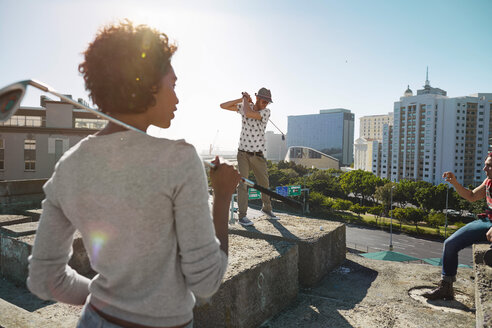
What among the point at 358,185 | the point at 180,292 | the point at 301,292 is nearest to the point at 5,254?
the point at 301,292

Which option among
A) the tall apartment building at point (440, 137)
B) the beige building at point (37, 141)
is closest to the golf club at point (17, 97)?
the beige building at point (37, 141)

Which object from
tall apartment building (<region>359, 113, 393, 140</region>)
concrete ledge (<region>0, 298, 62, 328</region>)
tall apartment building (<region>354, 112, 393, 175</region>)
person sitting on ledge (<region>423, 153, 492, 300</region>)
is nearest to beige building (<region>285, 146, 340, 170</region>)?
tall apartment building (<region>354, 112, 393, 175</region>)

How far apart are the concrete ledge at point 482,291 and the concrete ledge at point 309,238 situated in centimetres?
199

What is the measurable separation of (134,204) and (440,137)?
106436 mm

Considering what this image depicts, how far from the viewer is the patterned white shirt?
587cm

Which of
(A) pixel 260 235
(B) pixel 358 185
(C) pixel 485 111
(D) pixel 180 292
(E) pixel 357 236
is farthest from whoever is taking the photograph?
(C) pixel 485 111

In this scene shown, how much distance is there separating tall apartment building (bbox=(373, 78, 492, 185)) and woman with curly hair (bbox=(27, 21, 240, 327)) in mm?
101052

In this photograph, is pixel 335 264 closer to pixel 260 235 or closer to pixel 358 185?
pixel 260 235

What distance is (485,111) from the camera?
291 ft

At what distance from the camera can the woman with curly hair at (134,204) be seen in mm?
1041

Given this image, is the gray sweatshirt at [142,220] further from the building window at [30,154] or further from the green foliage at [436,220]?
the green foliage at [436,220]

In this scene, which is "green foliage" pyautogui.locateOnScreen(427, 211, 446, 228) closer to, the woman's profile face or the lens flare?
the woman's profile face

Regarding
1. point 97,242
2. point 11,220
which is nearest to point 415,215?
point 11,220

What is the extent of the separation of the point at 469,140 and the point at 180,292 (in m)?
108
